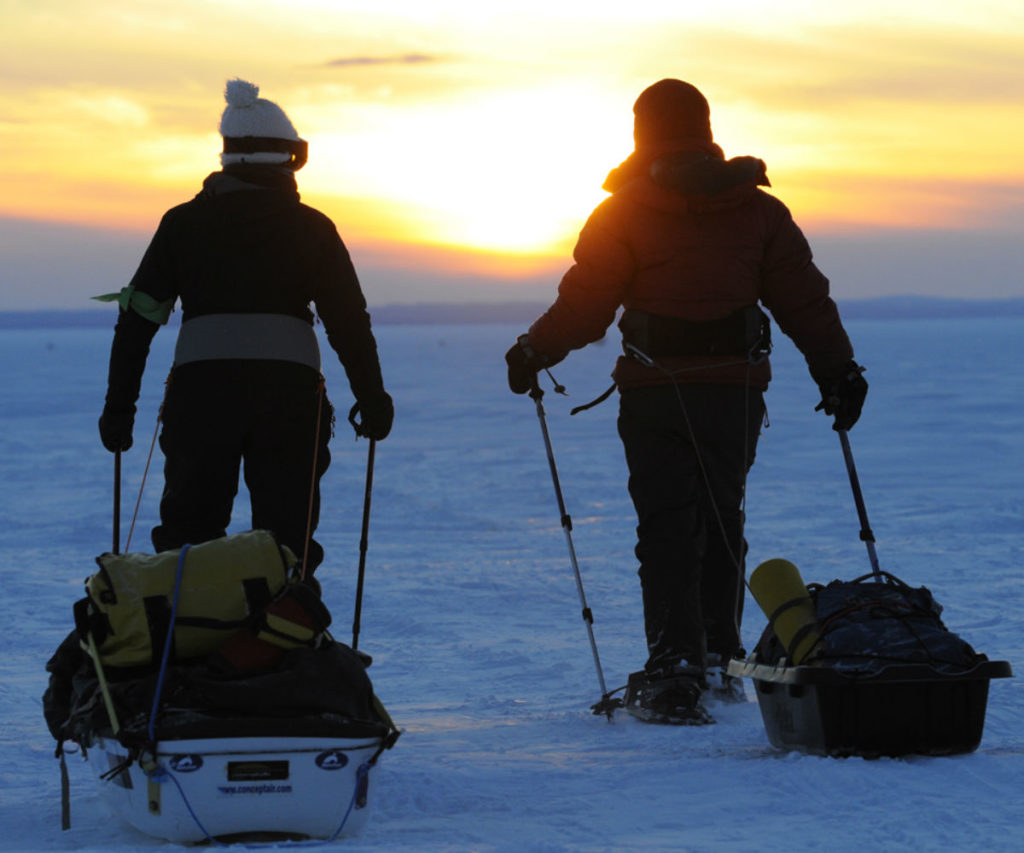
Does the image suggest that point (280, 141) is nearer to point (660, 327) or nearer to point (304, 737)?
point (660, 327)

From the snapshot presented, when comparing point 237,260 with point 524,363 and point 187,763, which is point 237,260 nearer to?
point 524,363

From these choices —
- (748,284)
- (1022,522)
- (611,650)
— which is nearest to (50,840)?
(748,284)

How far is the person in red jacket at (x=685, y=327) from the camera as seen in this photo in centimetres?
448

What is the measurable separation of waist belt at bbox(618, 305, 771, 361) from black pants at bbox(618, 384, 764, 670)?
0.12 meters

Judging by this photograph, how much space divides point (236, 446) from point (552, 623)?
116 inches

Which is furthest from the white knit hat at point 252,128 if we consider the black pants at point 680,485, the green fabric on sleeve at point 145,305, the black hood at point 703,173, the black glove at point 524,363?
the black pants at point 680,485

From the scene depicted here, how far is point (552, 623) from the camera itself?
6.75 m

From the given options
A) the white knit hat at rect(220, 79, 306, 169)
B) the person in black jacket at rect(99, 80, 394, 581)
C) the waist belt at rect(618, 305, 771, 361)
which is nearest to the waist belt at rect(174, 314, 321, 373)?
the person in black jacket at rect(99, 80, 394, 581)

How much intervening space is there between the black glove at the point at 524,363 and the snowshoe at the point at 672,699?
103cm

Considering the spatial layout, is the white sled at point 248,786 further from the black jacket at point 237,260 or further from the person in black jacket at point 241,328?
the black jacket at point 237,260

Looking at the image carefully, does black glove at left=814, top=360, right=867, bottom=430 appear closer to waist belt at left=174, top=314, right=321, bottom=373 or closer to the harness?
the harness

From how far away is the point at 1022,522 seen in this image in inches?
372

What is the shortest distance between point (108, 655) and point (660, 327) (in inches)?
83.7

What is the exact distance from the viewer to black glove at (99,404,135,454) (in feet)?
13.8
